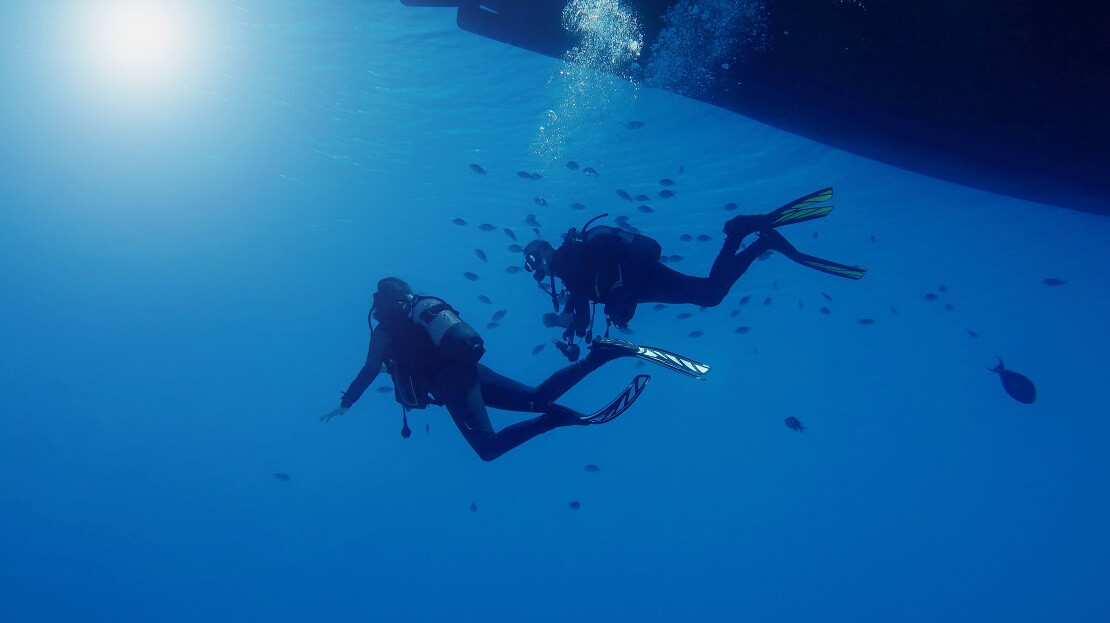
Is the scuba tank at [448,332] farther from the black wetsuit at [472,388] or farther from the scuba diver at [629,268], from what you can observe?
the scuba diver at [629,268]

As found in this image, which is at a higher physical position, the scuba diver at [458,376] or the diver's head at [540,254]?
→ the diver's head at [540,254]

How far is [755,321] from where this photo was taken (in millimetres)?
31922

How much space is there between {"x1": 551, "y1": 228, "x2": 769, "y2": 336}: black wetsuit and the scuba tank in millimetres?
1619

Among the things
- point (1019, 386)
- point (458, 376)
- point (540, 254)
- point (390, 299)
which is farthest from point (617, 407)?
point (1019, 386)

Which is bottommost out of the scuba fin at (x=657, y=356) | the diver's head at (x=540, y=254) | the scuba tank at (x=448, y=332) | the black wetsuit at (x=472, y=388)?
the black wetsuit at (x=472, y=388)

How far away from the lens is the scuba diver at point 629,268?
18.7 ft

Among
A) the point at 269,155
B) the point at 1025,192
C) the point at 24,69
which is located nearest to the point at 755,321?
the point at 1025,192

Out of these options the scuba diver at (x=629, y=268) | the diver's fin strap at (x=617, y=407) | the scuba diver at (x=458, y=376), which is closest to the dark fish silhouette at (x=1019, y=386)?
the scuba diver at (x=629, y=268)

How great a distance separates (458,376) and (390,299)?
1272 millimetres

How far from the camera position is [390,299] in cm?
544

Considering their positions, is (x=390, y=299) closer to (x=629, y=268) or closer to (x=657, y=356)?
(x=629, y=268)

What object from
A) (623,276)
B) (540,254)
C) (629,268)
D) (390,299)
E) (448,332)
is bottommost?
(390,299)

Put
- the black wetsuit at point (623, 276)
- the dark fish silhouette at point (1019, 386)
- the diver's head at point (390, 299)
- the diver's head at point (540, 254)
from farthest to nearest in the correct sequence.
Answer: the dark fish silhouette at point (1019, 386) → the diver's head at point (540, 254) → the black wetsuit at point (623, 276) → the diver's head at point (390, 299)

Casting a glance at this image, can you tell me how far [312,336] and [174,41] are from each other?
27.2 metres
